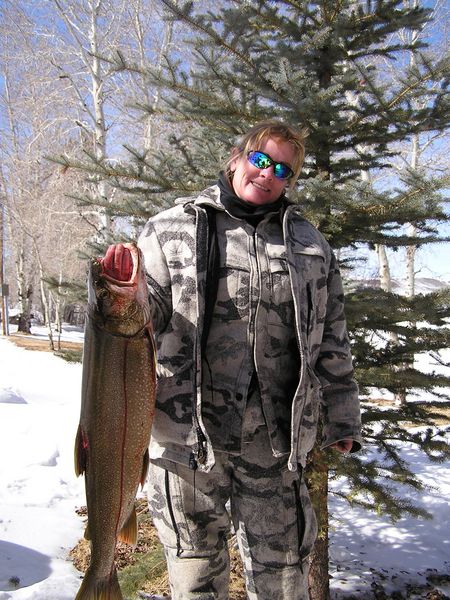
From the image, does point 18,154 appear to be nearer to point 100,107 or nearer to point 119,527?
point 100,107

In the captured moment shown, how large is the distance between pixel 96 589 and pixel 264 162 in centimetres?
186

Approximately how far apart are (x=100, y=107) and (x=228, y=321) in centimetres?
1105

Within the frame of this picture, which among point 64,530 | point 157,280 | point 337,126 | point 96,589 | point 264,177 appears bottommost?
point 64,530

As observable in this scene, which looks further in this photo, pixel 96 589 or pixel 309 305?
pixel 309 305

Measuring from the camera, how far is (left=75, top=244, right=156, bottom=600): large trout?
162 cm

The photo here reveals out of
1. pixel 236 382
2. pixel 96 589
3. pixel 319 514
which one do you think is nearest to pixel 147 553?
pixel 319 514

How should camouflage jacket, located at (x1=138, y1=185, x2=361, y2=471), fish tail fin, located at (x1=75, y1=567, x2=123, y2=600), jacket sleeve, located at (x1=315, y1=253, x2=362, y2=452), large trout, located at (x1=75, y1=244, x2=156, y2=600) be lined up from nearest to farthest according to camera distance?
large trout, located at (x1=75, y1=244, x2=156, y2=600)
fish tail fin, located at (x1=75, y1=567, x2=123, y2=600)
camouflage jacket, located at (x1=138, y1=185, x2=361, y2=471)
jacket sleeve, located at (x1=315, y1=253, x2=362, y2=452)

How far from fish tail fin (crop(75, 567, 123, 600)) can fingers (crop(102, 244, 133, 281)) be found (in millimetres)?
1054

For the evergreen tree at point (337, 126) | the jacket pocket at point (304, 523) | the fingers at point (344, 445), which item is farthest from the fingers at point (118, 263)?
the evergreen tree at point (337, 126)

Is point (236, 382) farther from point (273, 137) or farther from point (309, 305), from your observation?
point (273, 137)

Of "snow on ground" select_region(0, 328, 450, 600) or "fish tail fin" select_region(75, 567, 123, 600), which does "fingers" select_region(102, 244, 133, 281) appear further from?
"snow on ground" select_region(0, 328, 450, 600)

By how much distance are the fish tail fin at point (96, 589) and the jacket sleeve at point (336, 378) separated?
1149 mm

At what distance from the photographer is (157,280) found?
215 centimetres

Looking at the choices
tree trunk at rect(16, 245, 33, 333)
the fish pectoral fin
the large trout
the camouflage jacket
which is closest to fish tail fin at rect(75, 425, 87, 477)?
the large trout
